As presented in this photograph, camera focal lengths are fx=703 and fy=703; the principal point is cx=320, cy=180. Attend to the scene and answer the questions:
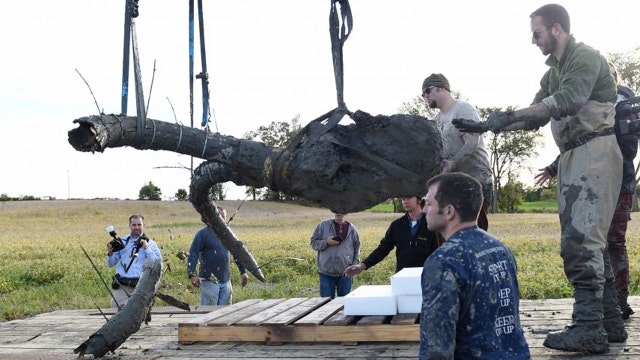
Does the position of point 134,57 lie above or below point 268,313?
above

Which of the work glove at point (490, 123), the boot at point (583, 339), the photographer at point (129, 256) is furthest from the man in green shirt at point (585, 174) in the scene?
the photographer at point (129, 256)

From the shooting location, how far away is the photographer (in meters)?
8.20

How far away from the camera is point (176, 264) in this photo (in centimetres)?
1722

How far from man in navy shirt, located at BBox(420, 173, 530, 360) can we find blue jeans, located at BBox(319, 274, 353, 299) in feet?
18.6

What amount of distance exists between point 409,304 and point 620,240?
179 centimetres

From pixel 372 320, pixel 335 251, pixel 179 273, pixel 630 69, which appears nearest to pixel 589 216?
pixel 372 320

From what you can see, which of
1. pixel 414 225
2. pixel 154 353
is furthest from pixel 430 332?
pixel 414 225

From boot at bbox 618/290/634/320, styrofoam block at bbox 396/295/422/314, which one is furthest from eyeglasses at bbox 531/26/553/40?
boot at bbox 618/290/634/320

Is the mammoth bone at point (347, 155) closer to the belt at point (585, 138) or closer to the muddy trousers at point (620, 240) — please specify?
the belt at point (585, 138)

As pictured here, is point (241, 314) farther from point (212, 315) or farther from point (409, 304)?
point (409, 304)

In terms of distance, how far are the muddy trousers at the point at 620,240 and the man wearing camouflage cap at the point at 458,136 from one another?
1.03 meters

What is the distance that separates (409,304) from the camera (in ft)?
18.7

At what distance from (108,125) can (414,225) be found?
12.3 ft

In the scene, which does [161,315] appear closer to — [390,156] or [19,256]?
A: [390,156]
